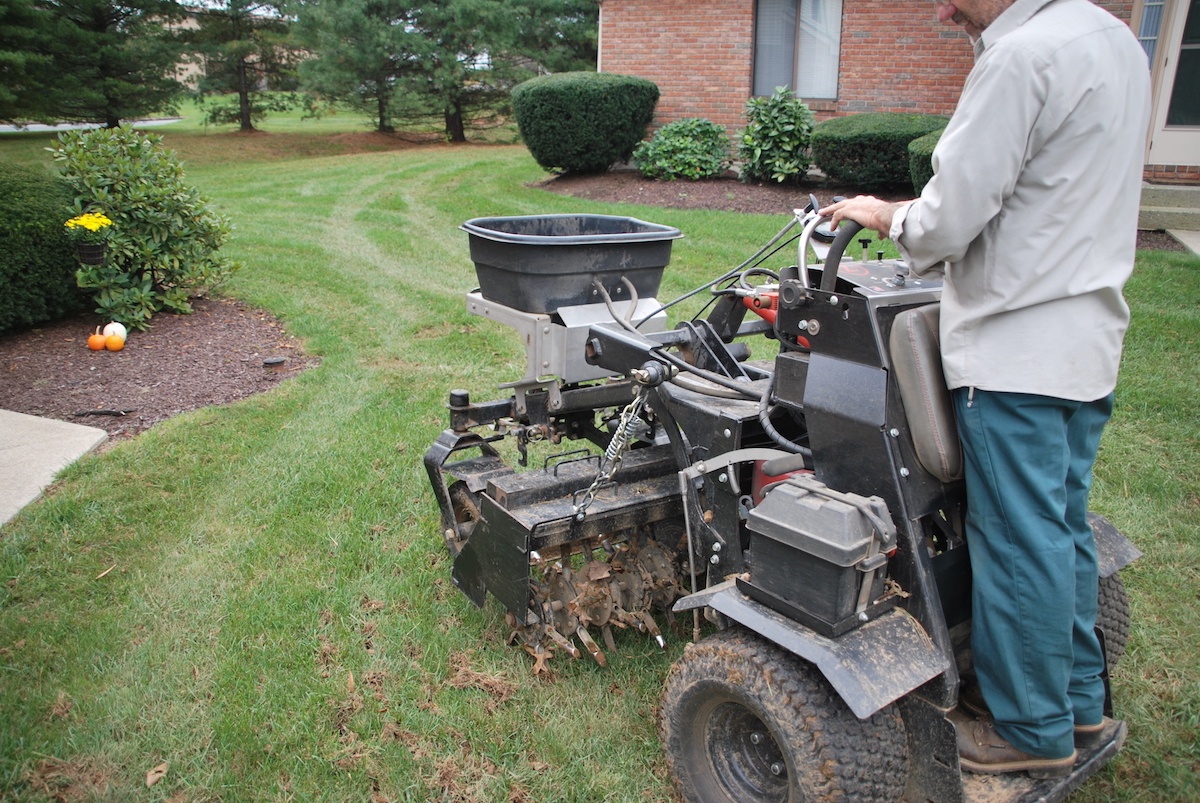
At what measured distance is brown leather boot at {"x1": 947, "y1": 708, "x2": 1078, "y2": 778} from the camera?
2408 millimetres

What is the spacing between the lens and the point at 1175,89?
1159cm

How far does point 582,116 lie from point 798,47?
3.46 meters

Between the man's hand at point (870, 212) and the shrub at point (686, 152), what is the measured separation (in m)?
11.0

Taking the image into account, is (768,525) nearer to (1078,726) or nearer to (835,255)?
(835,255)

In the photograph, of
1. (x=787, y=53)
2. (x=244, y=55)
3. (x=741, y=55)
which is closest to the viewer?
(x=741, y=55)

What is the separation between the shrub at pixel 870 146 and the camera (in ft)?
37.1

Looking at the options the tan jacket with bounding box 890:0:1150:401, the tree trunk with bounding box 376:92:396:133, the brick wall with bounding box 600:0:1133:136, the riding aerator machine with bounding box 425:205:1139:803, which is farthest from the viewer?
the tree trunk with bounding box 376:92:396:133

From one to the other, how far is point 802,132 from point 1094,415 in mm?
10762

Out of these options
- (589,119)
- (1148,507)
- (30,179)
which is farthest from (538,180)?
(1148,507)

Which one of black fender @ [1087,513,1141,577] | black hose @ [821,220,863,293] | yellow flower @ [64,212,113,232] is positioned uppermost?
black hose @ [821,220,863,293]

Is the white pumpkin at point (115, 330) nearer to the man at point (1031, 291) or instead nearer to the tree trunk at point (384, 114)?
the man at point (1031, 291)

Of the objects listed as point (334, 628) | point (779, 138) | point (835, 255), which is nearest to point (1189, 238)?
point (779, 138)

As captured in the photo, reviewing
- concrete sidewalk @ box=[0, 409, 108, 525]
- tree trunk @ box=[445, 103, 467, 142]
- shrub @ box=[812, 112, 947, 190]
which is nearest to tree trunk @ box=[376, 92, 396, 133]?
tree trunk @ box=[445, 103, 467, 142]

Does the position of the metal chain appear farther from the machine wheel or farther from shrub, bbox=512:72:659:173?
shrub, bbox=512:72:659:173
